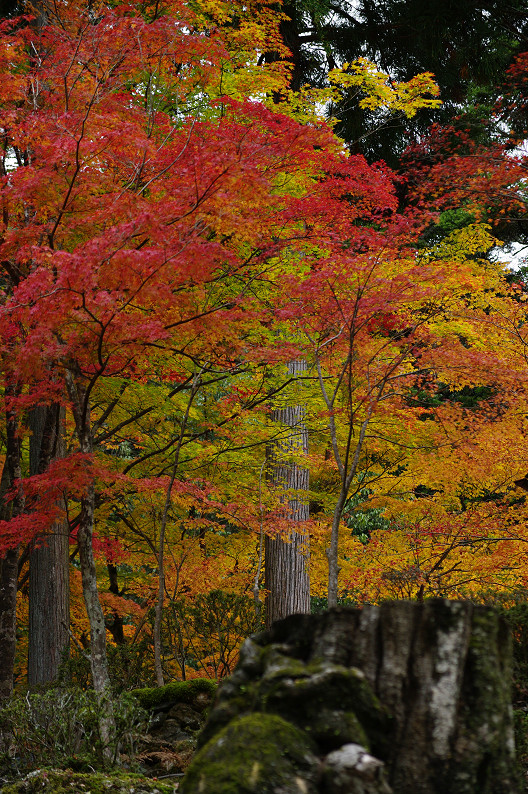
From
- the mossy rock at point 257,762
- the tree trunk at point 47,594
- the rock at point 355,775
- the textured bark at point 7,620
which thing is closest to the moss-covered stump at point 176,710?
the textured bark at point 7,620

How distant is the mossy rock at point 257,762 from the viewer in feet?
7.44

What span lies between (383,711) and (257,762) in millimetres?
498

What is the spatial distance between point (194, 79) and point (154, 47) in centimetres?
191

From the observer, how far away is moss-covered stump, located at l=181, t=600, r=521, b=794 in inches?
91.7

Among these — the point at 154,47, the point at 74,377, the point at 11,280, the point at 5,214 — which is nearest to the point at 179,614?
the point at 74,377

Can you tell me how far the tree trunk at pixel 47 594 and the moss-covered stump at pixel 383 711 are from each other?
290 inches

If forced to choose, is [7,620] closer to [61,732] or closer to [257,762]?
[61,732]

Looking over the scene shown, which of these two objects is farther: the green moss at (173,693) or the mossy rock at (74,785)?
the green moss at (173,693)

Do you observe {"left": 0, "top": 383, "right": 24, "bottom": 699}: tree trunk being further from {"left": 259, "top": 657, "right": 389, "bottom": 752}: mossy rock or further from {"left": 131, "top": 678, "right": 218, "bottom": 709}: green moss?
{"left": 259, "top": 657, "right": 389, "bottom": 752}: mossy rock

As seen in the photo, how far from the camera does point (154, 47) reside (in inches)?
324

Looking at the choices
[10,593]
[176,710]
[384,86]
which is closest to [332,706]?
[176,710]

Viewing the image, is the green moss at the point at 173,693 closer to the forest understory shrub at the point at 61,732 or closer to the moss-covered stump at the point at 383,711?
the forest understory shrub at the point at 61,732

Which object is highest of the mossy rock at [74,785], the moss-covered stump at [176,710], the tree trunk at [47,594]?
the tree trunk at [47,594]

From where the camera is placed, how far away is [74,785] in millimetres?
4449
